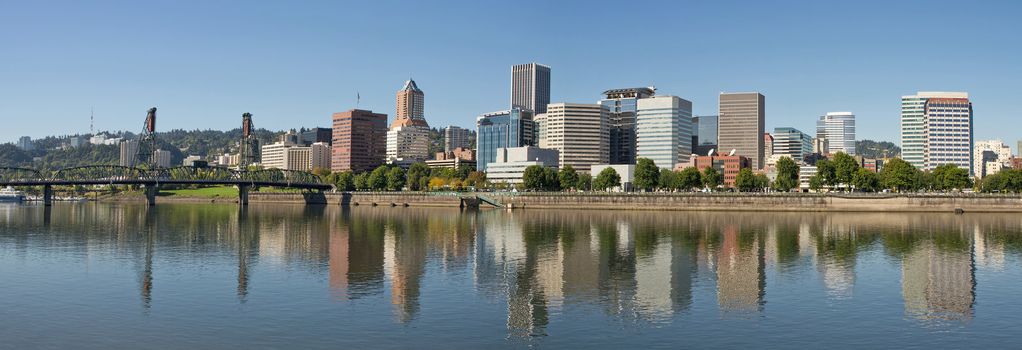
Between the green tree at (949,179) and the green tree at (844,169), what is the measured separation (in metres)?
16.3

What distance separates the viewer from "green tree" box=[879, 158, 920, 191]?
16812 cm

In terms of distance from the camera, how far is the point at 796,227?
103438 mm

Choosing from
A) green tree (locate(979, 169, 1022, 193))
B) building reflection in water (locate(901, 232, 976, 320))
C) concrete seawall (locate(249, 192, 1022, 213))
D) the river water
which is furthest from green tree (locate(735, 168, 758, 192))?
building reflection in water (locate(901, 232, 976, 320))

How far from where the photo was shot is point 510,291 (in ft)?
156

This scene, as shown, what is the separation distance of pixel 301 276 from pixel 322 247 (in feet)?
72.8

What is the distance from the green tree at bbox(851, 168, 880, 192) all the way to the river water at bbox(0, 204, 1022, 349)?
84062 millimetres

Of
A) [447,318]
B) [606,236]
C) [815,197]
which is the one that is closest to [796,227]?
[606,236]

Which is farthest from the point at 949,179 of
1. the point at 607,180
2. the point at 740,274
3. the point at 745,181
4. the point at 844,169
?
the point at 740,274

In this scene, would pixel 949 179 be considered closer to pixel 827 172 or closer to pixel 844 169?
pixel 844 169

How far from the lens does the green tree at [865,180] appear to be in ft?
557

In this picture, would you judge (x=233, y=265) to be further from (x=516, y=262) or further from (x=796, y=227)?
(x=796, y=227)

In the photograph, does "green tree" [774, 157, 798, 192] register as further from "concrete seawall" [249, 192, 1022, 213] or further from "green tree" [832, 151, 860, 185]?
"concrete seawall" [249, 192, 1022, 213]

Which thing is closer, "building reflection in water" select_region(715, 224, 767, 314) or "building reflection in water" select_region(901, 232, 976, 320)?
"building reflection in water" select_region(901, 232, 976, 320)

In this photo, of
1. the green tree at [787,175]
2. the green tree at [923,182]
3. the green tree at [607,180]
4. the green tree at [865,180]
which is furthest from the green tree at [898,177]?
the green tree at [607,180]
